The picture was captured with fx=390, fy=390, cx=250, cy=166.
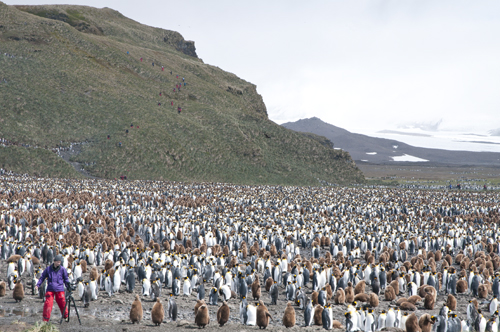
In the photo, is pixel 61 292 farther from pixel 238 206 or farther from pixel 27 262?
pixel 238 206

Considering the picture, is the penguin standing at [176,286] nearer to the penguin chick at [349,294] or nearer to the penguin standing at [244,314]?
the penguin standing at [244,314]

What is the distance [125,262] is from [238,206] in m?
20.8

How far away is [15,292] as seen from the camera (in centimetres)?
1226

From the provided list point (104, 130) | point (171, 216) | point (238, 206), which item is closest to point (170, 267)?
point (171, 216)

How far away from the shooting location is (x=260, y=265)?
677 inches

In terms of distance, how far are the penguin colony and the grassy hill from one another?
27.2m

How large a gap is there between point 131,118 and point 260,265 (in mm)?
56063

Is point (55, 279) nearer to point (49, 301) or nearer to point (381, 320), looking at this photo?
point (49, 301)

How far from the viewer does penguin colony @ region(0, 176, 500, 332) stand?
11430 millimetres

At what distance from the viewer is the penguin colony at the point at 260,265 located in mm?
11430

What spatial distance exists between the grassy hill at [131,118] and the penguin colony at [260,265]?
89.3 ft

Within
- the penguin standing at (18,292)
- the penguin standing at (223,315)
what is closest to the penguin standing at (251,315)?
the penguin standing at (223,315)

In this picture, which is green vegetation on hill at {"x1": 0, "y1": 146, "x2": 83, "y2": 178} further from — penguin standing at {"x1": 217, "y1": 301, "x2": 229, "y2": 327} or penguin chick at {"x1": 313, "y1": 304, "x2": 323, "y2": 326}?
penguin chick at {"x1": 313, "y1": 304, "x2": 323, "y2": 326}

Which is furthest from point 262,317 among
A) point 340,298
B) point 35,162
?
point 35,162
